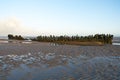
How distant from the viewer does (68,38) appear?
6019 centimetres

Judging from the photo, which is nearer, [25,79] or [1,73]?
[25,79]

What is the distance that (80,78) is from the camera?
355 inches

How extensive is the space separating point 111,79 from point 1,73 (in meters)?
5.57

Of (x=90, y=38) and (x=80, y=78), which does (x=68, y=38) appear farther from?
(x=80, y=78)

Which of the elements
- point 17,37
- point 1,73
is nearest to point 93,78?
point 1,73

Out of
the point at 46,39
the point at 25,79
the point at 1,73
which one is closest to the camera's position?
the point at 25,79

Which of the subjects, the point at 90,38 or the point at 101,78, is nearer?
the point at 101,78

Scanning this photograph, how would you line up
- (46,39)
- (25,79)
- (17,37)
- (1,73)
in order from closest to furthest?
(25,79)
(1,73)
(46,39)
(17,37)

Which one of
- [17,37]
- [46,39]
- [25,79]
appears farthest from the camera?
[17,37]

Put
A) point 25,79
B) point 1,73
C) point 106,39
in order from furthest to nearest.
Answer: point 106,39 → point 1,73 → point 25,79

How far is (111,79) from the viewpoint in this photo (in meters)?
8.84

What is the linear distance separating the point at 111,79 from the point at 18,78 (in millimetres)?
4356

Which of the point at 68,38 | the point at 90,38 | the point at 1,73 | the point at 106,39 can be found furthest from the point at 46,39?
the point at 1,73

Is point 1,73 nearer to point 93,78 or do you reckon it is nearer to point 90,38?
point 93,78
